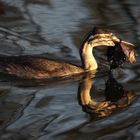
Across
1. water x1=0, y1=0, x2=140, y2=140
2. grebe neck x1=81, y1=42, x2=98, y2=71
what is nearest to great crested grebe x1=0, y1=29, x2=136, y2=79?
grebe neck x1=81, y1=42, x2=98, y2=71

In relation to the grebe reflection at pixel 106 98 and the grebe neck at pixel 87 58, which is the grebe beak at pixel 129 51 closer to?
the grebe reflection at pixel 106 98

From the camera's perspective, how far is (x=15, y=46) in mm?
13711

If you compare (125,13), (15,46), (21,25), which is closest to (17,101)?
(15,46)

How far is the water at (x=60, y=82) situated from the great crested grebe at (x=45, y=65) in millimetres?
222

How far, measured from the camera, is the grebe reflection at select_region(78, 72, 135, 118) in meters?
10.5

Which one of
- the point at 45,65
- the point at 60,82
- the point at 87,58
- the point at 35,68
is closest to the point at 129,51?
the point at 87,58

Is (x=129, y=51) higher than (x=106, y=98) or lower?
higher

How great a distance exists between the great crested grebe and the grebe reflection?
0.41 m

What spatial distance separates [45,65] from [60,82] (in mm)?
427

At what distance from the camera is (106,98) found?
11109 millimetres

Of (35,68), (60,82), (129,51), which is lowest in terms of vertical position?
(60,82)

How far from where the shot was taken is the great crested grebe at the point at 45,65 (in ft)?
40.0

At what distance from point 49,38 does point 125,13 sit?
2375 millimetres

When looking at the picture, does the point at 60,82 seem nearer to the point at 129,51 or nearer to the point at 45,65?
the point at 45,65
